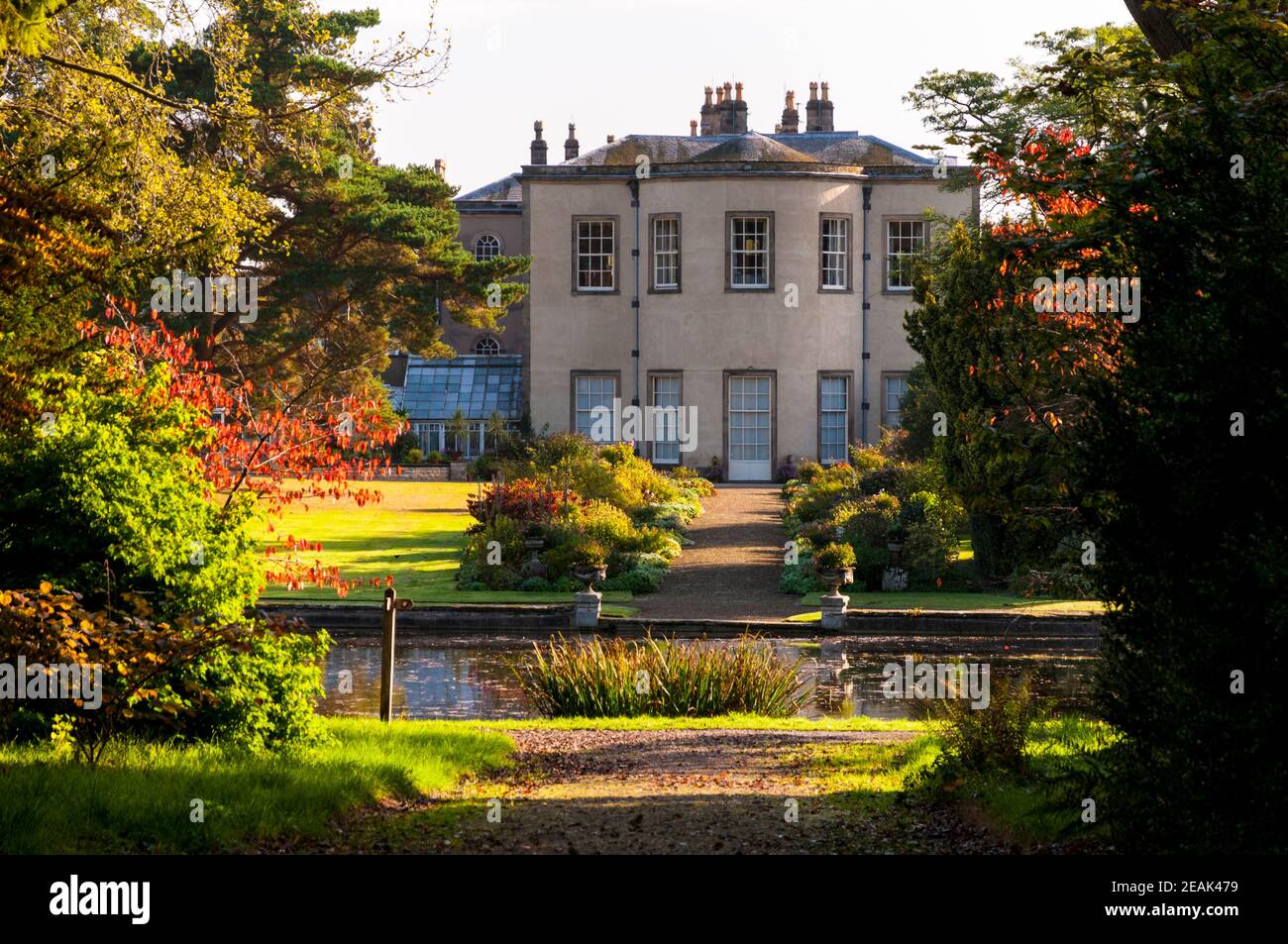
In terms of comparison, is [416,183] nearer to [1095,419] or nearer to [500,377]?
[500,377]

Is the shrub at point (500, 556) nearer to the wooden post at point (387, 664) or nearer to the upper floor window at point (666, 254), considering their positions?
the wooden post at point (387, 664)

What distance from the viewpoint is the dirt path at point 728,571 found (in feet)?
67.1

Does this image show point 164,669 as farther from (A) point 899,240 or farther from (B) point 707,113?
(B) point 707,113

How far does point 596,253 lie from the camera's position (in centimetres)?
4050

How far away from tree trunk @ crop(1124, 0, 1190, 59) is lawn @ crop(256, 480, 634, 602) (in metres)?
8.92

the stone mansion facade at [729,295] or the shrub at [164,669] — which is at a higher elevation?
the stone mansion facade at [729,295]

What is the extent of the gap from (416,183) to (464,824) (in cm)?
3368

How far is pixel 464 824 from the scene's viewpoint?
295 inches

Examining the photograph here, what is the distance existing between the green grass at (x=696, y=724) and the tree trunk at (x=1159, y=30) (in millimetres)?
5463

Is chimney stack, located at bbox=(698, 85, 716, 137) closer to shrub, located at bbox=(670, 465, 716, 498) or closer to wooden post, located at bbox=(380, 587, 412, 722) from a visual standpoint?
shrub, located at bbox=(670, 465, 716, 498)

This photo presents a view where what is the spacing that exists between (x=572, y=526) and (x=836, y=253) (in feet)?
59.9

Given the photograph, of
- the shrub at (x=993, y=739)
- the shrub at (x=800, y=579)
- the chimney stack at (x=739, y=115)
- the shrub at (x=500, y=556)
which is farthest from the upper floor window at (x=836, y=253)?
the shrub at (x=993, y=739)

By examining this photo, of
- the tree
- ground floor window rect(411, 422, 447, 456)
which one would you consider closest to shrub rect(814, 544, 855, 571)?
the tree

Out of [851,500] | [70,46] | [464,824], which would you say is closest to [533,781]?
[464,824]
